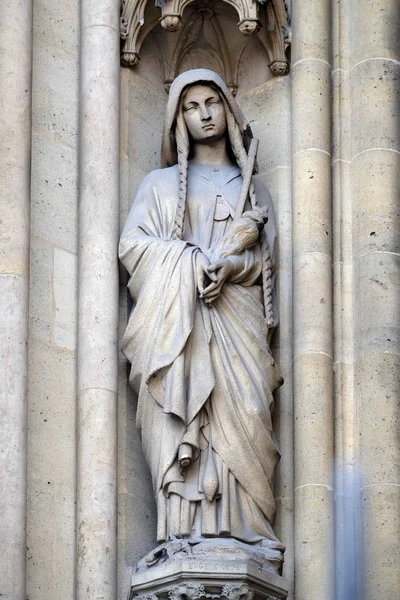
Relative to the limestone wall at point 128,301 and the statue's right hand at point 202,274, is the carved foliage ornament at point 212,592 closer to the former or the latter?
the limestone wall at point 128,301

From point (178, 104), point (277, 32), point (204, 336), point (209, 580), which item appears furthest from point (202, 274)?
point (277, 32)

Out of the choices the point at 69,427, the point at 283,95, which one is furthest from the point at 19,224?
the point at 283,95

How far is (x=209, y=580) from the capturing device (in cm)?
993

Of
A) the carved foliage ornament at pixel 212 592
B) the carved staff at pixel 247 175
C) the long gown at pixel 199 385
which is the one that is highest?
the carved staff at pixel 247 175

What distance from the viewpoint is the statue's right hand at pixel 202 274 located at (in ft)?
34.1

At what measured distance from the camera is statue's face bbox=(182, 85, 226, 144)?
10852mm

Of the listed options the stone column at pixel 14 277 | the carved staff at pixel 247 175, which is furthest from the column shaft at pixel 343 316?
the stone column at pixel 14 277

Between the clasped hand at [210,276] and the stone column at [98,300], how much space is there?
0.42m

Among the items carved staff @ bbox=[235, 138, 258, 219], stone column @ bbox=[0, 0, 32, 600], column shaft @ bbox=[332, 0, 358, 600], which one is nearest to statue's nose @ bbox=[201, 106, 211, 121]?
carved staff @ bbox=[235, 138, 258, 219]

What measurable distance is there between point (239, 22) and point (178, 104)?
59 cm

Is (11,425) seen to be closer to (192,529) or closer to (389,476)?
(192,529)

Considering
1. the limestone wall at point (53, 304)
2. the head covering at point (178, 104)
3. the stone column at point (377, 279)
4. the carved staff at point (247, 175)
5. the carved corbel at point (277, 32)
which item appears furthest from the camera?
the carved corbel at point (277, 32)

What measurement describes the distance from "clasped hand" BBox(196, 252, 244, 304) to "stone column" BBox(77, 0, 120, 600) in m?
0.42

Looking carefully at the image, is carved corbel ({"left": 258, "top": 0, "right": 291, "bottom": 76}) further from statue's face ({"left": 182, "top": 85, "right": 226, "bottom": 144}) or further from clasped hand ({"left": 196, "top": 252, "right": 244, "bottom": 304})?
clasped hand ({"left": 196, "top": 252, "right": 244, "bottom": 304})
